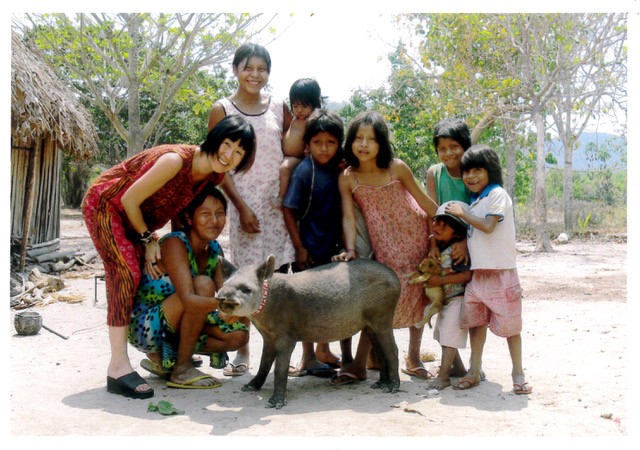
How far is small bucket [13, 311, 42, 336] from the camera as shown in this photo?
19.5 feet

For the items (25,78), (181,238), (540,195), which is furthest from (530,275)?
(25,78)

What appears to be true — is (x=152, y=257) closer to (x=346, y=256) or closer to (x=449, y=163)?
(x=346, y=256)

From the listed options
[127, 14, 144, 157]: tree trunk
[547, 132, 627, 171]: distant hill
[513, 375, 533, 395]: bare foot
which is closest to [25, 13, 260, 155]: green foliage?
[127, 14, 144, 157]: tree trunk

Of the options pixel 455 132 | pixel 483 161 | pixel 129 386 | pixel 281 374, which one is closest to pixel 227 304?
pixel 281 374

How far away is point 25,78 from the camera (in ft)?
28.5

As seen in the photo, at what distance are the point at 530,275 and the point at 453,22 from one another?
5.82 m

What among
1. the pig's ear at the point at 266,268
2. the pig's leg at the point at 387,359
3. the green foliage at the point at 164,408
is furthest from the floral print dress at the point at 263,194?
the green foliage at the point at 164,408

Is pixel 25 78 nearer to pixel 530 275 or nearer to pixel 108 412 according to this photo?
pixel 108 412

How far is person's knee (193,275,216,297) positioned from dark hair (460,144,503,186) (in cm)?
198

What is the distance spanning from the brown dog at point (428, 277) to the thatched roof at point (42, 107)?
261 inches

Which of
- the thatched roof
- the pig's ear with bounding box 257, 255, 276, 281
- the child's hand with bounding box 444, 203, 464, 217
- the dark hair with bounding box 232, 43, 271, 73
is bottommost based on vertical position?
the pig's ear with bounding box 257, 255, 276, 281

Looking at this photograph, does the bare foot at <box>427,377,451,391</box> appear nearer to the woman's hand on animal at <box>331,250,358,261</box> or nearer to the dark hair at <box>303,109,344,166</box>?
the woman's hand on animal at <box>331,250,358,261</box>

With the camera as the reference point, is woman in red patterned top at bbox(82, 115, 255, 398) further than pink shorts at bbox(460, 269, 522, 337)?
No

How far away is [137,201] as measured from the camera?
3912mm
